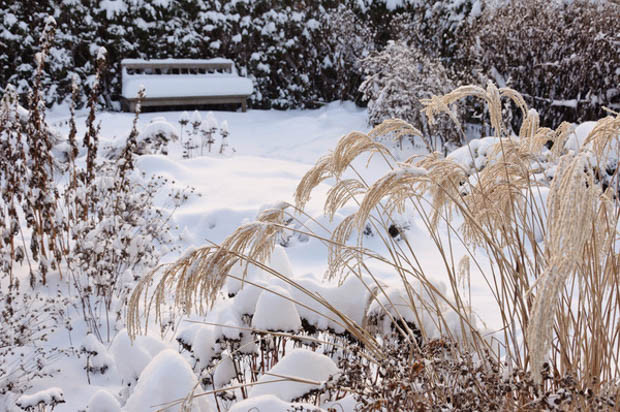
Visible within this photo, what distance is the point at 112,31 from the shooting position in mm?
7707

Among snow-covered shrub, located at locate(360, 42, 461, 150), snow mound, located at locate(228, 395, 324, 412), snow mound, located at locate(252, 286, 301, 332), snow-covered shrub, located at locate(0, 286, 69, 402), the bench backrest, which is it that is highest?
the bench backrest

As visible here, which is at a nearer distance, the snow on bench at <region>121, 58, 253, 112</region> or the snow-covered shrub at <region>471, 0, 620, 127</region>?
the snow-covered shrub at <region>471, 0, 620, 127</region>

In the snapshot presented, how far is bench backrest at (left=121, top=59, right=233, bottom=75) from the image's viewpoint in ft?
25.4

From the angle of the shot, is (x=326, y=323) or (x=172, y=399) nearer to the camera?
(x=172, y=399)

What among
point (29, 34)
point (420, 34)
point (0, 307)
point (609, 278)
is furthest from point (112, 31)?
point (609, 278)

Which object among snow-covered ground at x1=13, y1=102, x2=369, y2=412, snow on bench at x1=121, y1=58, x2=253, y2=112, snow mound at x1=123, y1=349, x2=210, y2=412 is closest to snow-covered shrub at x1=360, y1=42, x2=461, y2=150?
snow-covered ground at x1=13, y1=102, x2=369, y2=412

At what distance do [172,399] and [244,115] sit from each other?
734cm

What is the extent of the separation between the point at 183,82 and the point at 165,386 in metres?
6.92

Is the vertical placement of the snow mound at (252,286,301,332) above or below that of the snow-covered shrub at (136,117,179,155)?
below

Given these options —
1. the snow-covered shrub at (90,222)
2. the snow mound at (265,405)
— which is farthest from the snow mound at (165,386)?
the snow-covered shrub at (90,222)

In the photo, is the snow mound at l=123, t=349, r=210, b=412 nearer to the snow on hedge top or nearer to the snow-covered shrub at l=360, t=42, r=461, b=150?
the snow on hedge top

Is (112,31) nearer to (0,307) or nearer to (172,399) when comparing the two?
(0,307)

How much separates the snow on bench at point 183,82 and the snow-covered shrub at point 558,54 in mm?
3635

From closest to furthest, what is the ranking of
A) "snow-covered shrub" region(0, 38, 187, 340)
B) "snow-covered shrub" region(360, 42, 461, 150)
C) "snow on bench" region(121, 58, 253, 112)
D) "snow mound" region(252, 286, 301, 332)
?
"snow mound" region(252, 286, 301, 332)
"snow-covered shrub" region(0, 38, 187, 340)
"snow-covered shrub" region(360, 42, 461, 150)
"snow on bench" region(121, 58, 253, 112)
